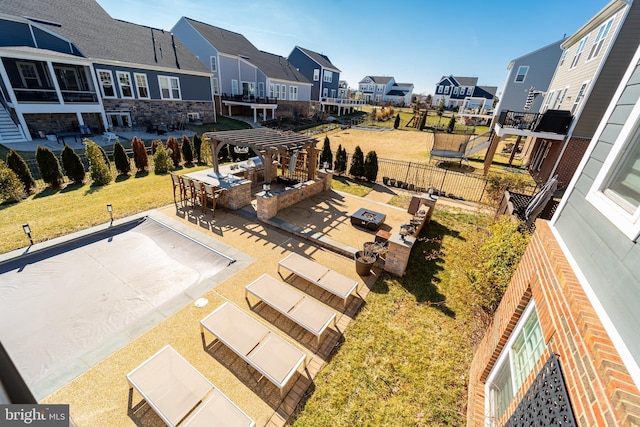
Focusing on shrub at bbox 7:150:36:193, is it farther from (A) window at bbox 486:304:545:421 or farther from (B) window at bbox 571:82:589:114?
(B) window at bbox 571:82:589:114

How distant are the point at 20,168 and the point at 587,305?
18.3m

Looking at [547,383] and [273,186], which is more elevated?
[547,383]

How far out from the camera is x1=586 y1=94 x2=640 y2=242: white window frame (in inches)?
87.8

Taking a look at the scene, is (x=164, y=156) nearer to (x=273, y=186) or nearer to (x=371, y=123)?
(x=273, y=186)

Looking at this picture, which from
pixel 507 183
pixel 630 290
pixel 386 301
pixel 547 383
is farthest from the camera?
pixel 507 183

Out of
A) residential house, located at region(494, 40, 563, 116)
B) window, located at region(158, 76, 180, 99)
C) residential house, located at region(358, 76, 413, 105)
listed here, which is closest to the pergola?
window, located at region(158, 76, 180, 99)

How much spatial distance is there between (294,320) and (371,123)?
46.2 metres

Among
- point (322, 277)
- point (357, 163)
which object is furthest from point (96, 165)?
point (357, 163)

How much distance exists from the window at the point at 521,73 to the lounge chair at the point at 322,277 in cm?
3725

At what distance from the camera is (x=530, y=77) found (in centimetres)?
3000

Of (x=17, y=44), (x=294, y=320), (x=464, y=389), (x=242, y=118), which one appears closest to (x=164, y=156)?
(x=294, y=320)

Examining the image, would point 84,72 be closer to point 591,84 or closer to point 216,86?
point 216,86

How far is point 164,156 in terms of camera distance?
1541 cm

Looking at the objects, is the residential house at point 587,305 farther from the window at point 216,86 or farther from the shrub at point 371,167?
the window at point 216,86
